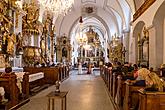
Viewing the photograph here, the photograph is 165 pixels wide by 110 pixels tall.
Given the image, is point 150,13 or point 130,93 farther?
point 150,13

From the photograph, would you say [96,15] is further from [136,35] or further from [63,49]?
[136,35]

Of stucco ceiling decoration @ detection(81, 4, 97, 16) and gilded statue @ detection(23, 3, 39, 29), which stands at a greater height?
stucco ceiling decoration @ detection(81, 4, 97, 16)

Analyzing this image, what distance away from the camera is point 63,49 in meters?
28.2

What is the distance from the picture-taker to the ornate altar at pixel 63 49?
2756cm

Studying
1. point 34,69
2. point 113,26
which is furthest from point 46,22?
point 113,26

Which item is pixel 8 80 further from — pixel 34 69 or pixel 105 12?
pixel 105 12

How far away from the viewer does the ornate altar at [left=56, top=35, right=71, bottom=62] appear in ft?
90.4

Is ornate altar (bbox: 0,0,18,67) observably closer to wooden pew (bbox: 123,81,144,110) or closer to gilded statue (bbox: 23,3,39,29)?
gilded statue (bbox: 23,3,39,29)

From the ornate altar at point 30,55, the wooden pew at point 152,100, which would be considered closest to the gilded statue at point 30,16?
the ornate altar at point 30,55

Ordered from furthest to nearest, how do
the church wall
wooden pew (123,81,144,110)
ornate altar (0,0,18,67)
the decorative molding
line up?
the decorative molding < the church wall < ornate altar (0,0,18,67) < wooden pew (123,81,144,110)

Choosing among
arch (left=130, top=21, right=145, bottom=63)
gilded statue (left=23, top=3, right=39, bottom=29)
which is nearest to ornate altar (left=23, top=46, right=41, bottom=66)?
gilded statue (left=23, top=3, right=39, bottom=29)

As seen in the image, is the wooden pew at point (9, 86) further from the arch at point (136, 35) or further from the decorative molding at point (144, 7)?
the arch at point (136, 35)

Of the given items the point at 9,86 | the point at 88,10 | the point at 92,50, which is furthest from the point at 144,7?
the point at 92,50

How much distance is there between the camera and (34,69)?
14.3 meters
